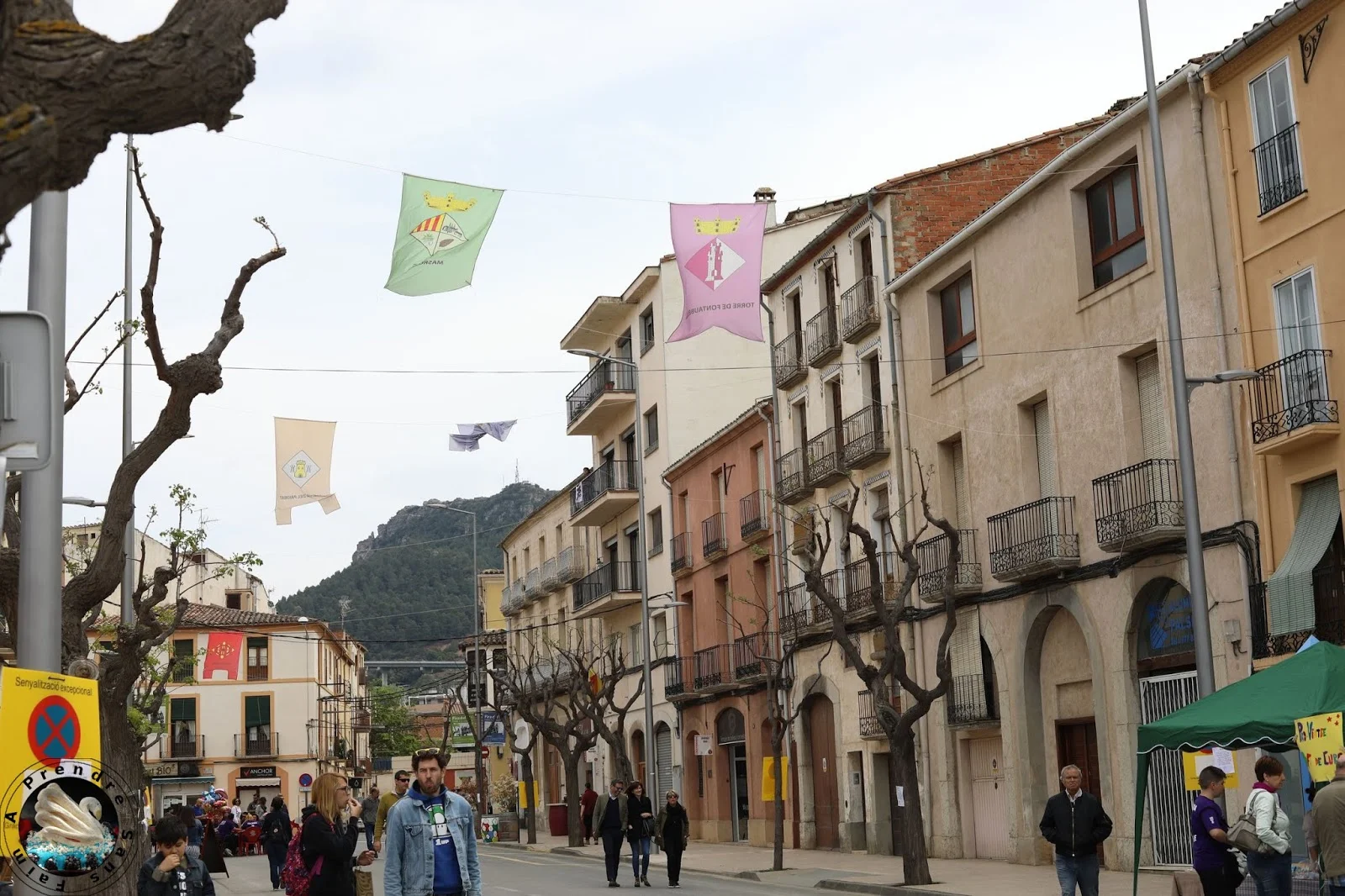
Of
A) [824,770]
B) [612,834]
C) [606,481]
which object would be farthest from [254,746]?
[612,834]

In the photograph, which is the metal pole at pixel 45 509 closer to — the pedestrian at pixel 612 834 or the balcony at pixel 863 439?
the pedestrian at pixel 612 834

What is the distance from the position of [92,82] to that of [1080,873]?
13717 mm

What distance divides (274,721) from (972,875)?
58695 mm

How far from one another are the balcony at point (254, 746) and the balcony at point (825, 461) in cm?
4807

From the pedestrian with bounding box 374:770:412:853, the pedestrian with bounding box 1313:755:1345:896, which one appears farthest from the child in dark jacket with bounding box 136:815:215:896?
the pedestrian with bounding box 374:770:412:853

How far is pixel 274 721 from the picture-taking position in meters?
80.0

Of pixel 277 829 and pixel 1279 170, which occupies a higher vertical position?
pixel 1279 170

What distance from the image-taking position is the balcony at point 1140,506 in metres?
24.1

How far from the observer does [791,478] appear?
39750 mm

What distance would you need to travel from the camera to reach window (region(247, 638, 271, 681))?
80500 mm

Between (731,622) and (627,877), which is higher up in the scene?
(731,622)

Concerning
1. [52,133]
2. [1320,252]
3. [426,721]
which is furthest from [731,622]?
[426,721]

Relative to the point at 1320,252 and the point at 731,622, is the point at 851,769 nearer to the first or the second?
the point at 731,622

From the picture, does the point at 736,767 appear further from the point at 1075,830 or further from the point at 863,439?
the point at 1075,830
